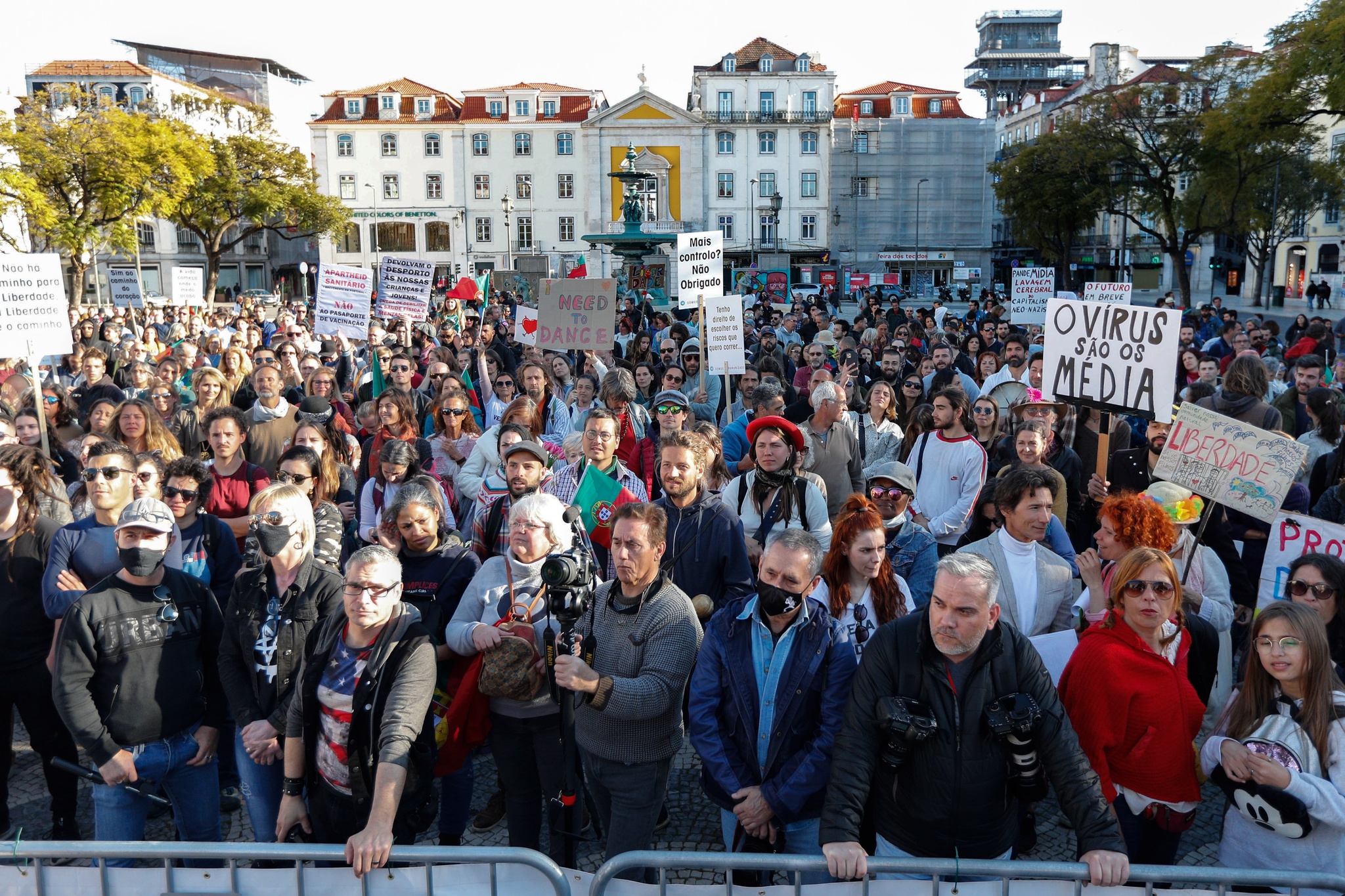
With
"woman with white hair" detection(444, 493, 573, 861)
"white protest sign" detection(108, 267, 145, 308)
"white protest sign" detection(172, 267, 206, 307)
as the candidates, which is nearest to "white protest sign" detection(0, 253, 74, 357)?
"woman with white hair" detection(444, 493, 573, 861)

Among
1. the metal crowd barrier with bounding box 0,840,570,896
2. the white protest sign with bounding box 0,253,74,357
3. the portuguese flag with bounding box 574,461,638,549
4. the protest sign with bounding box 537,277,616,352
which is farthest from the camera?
the protest sign with bounding box 537,277,616,352

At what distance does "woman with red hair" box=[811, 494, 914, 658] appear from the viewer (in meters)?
3.79

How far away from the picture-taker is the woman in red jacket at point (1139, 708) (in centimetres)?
323

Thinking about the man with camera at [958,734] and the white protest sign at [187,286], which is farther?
the white protest sign at [187,286]

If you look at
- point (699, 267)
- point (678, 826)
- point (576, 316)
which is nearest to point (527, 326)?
point (576, 316)

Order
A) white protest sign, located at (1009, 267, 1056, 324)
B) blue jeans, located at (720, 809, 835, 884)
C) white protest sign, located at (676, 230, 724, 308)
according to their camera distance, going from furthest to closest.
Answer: white protest sign, located at (1009, 267, 1056, 324), white protest sign, located at (676, 230, 724, 308), blue jeans, located at (720, 809, 835, 884)

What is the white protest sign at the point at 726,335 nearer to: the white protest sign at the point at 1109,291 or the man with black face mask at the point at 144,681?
the white protest sign at the point at 1109,291

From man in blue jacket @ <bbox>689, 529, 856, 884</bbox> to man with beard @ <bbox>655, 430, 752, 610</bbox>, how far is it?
96 cm

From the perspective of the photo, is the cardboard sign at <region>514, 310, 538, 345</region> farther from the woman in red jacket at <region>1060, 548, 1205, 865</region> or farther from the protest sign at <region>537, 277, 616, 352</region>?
the woman in red jacket at <region>1060, 548, 1205, 865</region>

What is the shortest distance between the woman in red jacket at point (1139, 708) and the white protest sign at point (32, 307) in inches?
266

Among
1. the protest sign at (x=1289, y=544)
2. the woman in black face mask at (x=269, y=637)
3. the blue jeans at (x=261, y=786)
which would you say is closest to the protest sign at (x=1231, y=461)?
the protest sign at (x=1289, y=544)

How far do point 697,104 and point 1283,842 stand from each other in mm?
62764

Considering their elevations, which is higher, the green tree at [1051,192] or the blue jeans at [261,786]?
the green tree at [1051,192]

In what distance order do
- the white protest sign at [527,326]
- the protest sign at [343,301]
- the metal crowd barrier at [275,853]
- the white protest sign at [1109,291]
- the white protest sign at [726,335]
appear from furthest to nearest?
the white protest sign at [1109,291] → the white protest sign at [527,326] → the protest sign at [343,301] → the white protest sign at [726,335] → the metal crowd barrier at [275,853]
